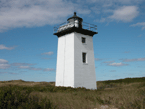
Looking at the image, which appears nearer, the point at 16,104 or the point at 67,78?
the point at 16,104

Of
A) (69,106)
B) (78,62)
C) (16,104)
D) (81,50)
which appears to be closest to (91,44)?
(81,50)

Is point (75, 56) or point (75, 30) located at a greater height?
point (75, 30)

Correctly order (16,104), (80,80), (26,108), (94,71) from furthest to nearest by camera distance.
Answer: (94,71)
(80,80)
(16,104)
(26,108)

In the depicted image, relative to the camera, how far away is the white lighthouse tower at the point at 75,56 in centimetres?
1842

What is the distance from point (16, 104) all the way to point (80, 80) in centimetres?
1154

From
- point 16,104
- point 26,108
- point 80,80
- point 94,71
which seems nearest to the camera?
point 26,108

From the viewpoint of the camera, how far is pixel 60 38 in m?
21.6

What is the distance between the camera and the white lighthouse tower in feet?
60.4

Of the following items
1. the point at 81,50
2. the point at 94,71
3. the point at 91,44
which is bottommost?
the point at 94,71

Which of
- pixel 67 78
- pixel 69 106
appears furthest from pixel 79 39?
pixel 69 106

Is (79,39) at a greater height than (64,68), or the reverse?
(79,39)

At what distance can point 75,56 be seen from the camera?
18.6m

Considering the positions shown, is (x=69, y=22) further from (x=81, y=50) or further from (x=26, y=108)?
(x=26, y=108)

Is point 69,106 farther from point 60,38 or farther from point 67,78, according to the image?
point 60,38
